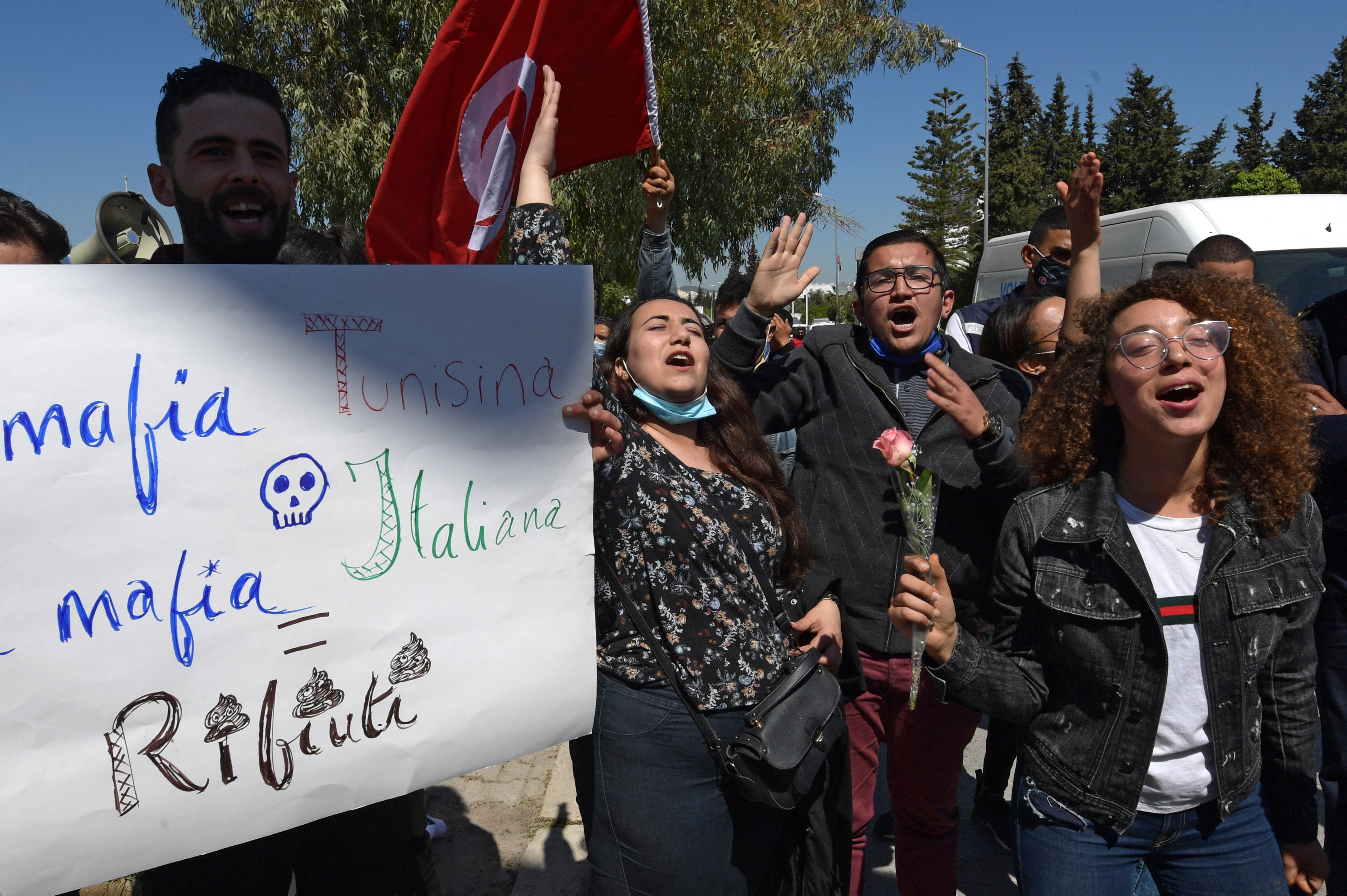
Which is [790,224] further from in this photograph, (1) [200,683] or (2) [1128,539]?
(1) [200,683]

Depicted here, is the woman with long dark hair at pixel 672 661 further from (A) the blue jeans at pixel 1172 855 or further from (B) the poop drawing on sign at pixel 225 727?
(B) the poop drawing on sign at pixel 225 727

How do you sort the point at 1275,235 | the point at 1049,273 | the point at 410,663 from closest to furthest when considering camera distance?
the point at 410,663, the point at 1049,273, the point at 1275,235

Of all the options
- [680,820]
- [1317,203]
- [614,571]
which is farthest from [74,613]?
[1317,203]

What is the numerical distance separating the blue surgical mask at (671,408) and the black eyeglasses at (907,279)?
0.75m

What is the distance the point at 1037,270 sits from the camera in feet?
13.6

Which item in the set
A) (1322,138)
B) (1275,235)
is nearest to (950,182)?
(1322,138)

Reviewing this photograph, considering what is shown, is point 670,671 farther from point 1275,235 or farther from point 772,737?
point 1275,235

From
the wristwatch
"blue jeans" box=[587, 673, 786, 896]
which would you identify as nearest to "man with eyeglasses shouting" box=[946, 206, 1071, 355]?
the wristwatch

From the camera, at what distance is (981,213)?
45.0 metres

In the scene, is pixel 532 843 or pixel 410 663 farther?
pixel 532 843

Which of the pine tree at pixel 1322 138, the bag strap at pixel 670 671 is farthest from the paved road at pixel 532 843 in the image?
the pine tree at pixel 1322 138

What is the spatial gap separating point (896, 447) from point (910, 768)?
109cm

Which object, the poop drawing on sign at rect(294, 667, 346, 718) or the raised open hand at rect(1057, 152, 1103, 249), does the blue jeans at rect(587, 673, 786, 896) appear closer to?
the poop drawing on sign at rect(294, 667, 346, 718)

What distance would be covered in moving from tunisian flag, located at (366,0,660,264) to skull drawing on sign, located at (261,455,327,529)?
84 cm
